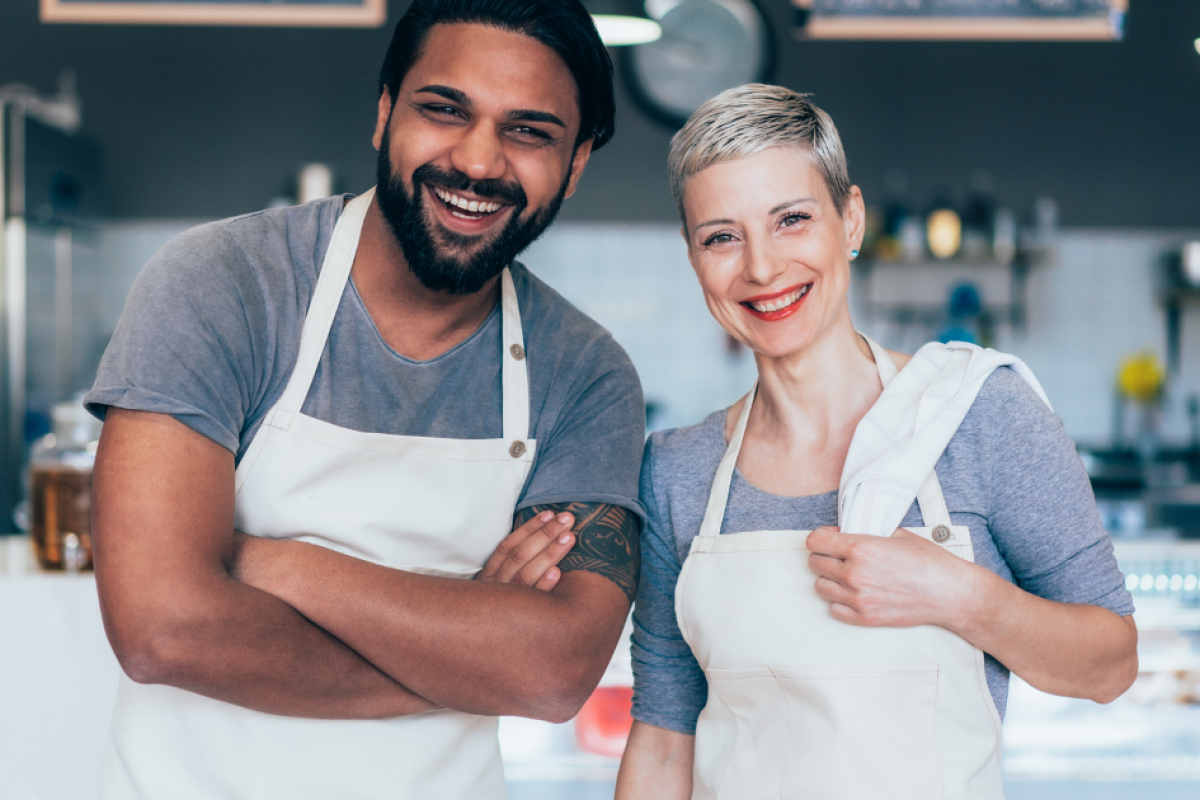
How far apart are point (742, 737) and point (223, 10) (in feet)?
12.6

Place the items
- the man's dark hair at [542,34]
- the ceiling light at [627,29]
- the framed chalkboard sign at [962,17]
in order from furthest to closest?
1. the framed chalkboard sign at [962,17]
2. the ceiling light at [627,29]
3. the man's dark hair at [542,34]

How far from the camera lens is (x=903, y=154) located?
15.6 ft

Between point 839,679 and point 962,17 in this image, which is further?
point 962,17

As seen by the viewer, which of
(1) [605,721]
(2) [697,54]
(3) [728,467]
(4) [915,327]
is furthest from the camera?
(4) [915,327]

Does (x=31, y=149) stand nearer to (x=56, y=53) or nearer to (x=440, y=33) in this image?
(x=56, y=53)

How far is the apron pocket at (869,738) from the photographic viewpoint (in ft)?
3.81

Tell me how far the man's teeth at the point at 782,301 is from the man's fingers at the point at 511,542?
38cm

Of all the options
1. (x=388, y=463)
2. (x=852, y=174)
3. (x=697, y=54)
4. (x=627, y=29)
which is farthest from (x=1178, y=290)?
(x=388, y=463)

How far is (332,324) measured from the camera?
1300 millimetres

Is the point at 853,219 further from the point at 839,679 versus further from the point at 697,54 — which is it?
the point at 697,54

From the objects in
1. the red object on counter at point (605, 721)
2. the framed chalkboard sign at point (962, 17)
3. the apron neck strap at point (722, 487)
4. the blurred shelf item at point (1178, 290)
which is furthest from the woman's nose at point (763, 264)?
the blurred shelf item at point (1178, 290)

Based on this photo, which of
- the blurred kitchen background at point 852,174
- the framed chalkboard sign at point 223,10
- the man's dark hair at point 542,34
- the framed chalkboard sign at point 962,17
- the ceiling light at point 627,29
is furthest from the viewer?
the blurred kitchen background at point 852,174

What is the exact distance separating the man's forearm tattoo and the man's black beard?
1.06 ft

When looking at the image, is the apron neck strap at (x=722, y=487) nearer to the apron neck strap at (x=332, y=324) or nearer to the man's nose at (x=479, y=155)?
the apron neck strap at (x=332, y=324)
